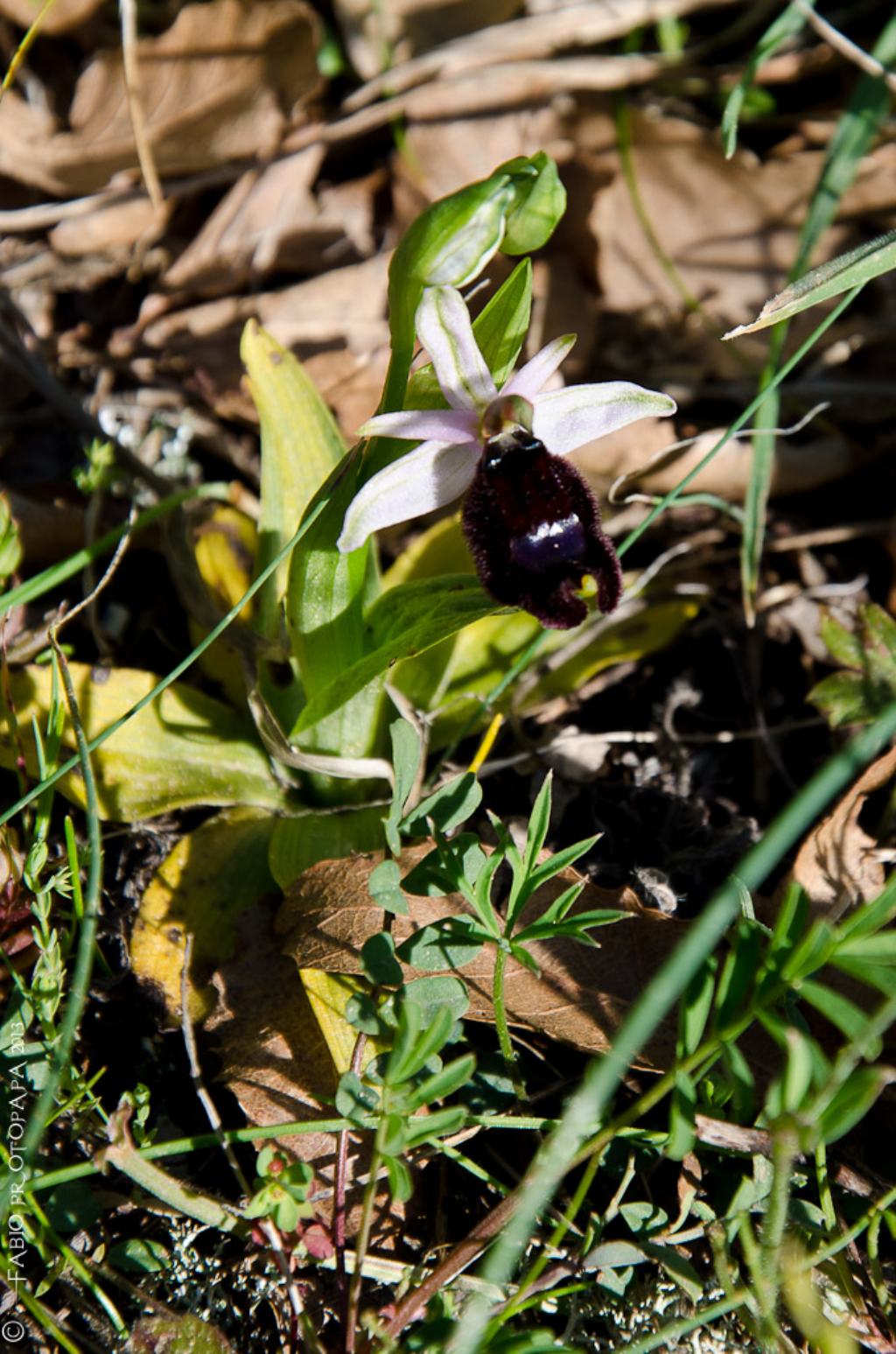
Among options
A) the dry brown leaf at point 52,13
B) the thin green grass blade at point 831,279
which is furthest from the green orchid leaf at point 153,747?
the dry brown leaf at point 52,13

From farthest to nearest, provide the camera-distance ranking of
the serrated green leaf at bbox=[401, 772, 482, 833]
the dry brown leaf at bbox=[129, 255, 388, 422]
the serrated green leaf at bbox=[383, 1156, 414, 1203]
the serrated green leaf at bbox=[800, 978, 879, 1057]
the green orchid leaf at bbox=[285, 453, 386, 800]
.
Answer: the dry brown leaf at bbox=[129, 255, 388, 422], the green orchid leaf at bbox=[285, 453, 386, 800], the serrated green leaf at bbox=[401, 772, 482, 833], the serrated green leaf at bbox=[383, 1156, 414, 1203], the serrated green leaf at bbox=[800, 978, 879, 1057]

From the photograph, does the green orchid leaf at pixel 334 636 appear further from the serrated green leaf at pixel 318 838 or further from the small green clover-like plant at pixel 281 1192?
the small green clover-like plant at pixel 281 1192

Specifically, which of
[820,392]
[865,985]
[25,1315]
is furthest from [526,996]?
[820,392]

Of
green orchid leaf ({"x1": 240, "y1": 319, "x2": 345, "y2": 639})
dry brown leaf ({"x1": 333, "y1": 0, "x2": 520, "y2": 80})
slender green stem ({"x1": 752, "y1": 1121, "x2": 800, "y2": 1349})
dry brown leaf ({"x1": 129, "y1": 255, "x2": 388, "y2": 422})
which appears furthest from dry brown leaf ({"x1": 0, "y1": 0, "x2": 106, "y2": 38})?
slender green stem ({"x1": 752, "y1": 1121, "x2": 800, "y2": 1349})

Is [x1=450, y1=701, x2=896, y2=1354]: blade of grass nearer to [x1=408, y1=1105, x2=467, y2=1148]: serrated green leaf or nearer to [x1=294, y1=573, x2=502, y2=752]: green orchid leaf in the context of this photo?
[x1=408, y1=1105, x2=467, y2=1148]: serrated green leaf

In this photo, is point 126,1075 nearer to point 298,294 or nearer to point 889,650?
point 889,650

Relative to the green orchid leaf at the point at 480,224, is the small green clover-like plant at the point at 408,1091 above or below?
below
